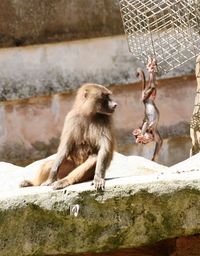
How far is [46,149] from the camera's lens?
9.63 meters

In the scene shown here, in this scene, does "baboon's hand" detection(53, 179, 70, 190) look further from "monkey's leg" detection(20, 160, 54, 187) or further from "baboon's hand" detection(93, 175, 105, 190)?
"monkey's leg" detection(20, 160, 54, 187)

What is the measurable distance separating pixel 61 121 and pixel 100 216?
5749mm

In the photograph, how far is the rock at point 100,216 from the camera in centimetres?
404

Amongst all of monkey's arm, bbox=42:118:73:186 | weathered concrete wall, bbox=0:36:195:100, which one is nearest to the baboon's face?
monkey's arm, bbox=42:118:73:186

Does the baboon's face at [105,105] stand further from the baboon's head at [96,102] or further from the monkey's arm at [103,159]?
the monkey's arm at [103,159]

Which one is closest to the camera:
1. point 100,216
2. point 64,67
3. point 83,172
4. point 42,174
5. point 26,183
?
point 100,216

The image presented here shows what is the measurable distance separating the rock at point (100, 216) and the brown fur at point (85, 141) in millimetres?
691

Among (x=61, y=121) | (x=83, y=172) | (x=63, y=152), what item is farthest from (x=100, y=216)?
(x=61, y=121)

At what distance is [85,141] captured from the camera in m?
5.15

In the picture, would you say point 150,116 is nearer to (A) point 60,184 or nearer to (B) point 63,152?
(B) point 63,152

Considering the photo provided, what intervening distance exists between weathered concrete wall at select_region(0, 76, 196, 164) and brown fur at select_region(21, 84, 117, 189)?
4201mm

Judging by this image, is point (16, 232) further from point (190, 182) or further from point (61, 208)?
point (190, 182)

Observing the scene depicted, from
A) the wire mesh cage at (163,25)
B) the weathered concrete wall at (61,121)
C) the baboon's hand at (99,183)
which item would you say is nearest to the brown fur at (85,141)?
the baboon's hand at (99,183)

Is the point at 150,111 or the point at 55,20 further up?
the point at 150,111
